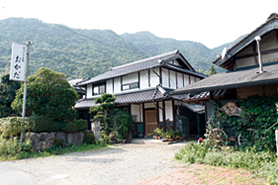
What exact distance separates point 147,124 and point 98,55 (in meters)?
41.6

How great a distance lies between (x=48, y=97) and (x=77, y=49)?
50.0 metres

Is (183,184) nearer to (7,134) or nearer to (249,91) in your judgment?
(249,91)

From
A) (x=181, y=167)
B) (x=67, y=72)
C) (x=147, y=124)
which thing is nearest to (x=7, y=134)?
(x=181, y=167)

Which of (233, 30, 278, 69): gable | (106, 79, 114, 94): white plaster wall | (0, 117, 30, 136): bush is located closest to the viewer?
(233, 30, 278, 69): gable

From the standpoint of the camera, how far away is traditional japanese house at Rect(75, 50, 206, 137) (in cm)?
1486

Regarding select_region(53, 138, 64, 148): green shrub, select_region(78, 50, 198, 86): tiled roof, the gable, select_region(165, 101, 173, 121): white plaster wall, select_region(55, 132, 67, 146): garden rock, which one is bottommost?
select_region(53, 138, 64, 148): green shrub

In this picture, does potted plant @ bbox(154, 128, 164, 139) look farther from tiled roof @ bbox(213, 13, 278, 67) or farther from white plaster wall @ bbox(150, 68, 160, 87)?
tiled roof @ bbox(213, 13, 278, 67)

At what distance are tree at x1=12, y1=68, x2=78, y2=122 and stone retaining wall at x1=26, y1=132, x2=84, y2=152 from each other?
2.96 ft

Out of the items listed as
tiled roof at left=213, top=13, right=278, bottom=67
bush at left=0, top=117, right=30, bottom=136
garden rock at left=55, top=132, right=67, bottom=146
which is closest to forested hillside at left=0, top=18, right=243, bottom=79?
garden rock at left=55, top=132, right=67, bottom=146

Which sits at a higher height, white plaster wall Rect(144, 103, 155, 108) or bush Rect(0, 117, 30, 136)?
white plaster wall Rect(144, 103, 155, 108)

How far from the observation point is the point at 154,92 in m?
14.7

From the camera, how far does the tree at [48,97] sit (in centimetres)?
1065

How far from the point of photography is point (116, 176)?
218 inches

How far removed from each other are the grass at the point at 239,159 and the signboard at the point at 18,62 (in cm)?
848
